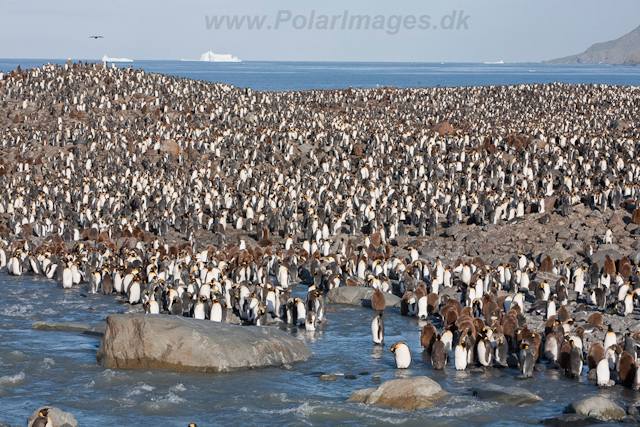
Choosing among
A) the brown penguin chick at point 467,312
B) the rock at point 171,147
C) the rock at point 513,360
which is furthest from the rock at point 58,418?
the rock at point 171,147

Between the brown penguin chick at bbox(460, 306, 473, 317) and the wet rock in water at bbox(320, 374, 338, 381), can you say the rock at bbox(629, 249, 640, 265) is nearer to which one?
the brown penguin chick at bbox(460, 306, 473, 317)

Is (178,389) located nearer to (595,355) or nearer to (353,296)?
→ (353,296)

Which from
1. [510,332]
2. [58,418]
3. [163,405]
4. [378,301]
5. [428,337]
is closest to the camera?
[58,418]

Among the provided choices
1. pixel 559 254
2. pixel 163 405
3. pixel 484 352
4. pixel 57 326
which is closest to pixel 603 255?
pixel 559 254

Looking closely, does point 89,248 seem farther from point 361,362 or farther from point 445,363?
point 445,363

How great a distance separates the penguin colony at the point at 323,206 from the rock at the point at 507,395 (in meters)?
1.23

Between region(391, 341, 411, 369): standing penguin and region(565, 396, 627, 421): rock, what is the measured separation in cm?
353

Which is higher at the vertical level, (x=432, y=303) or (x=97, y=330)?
(x=432, y=303)

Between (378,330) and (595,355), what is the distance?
471cm

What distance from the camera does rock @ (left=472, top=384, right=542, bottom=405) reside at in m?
12.8

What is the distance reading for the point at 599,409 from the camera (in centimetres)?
1196

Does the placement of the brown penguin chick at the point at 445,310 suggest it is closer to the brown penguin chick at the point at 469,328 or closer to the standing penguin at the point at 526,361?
the brown penguin chick at the point at 469,328

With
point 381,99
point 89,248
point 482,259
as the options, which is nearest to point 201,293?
point 89,248

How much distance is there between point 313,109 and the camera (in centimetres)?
5116
